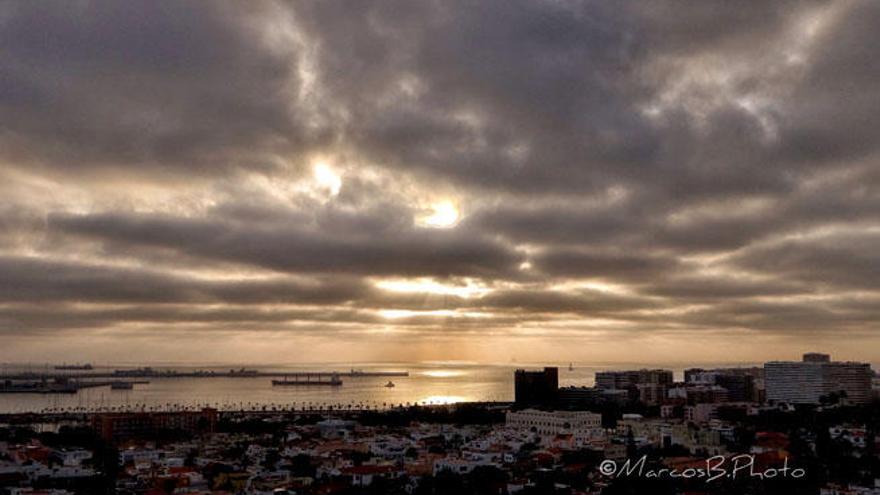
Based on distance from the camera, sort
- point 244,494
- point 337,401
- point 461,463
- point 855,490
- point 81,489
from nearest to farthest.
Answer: point 855,490 < point 244,494 < point 81,489 < point 461,463 < point 337,401

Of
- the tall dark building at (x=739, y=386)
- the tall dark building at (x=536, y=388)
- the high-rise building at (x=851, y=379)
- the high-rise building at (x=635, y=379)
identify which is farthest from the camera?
the high-rise building at (x=635, y=379)

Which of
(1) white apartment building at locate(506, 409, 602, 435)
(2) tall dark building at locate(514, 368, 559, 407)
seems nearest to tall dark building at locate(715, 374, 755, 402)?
(2) tall dark building at locate(514, 368, 559, 407)

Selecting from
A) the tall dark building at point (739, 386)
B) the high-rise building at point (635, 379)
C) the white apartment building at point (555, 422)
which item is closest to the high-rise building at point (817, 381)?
the tall dark building at point (739, 386)

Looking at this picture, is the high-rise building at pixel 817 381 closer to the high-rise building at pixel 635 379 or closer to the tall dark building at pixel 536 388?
the high-rise building at pixel 635 379

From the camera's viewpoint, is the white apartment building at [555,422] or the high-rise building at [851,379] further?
the high-rise building at [851,379]

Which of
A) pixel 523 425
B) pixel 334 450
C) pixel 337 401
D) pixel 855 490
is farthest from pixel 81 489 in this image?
pixel 337 401

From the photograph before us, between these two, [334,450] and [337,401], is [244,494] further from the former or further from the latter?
[337,401]
